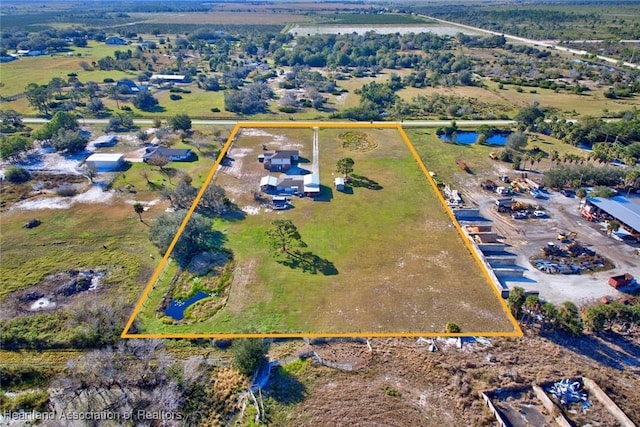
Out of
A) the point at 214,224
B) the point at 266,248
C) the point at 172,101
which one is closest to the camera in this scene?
the point at 266,248

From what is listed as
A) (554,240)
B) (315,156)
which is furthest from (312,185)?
(554,240)

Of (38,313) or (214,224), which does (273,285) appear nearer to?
(214,224)

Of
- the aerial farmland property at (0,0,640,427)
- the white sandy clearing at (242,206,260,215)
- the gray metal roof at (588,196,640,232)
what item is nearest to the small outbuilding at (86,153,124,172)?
the aerial farmland property at (0,0,640,427)

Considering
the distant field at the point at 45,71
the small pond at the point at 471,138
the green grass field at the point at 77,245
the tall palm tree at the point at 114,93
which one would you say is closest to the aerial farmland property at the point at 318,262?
the green grass field at the point at 77,245

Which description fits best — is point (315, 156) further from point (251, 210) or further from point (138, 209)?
point (138, 209)

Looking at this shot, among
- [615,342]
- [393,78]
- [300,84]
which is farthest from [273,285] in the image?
[393,78]
